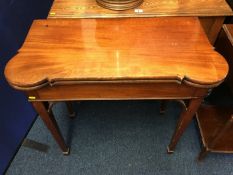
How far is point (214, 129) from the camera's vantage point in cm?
127

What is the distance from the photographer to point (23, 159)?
4.30 ft

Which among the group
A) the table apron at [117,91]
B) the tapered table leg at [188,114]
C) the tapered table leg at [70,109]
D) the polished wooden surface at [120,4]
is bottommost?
the tapered table leg at [70,109]

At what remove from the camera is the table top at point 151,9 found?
1090mm

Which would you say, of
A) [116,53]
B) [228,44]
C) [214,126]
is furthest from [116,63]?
[214,126]

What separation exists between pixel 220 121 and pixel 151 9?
751 millimetres

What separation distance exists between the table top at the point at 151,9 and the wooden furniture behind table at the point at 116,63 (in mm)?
110

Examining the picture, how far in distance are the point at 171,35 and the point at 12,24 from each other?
0.80 metres

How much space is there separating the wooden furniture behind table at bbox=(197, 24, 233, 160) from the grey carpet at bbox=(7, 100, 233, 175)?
12 centimetres

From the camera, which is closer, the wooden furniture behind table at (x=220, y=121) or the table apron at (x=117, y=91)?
the table apron at (x=117, y=91)

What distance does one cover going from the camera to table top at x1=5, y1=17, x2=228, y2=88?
2.57 ft

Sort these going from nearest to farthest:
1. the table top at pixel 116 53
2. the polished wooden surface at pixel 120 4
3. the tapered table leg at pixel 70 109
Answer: the table top at pixel 116 53
the polished wooden surface at pixel 120 4
the tapered table leg at pixel 70 109

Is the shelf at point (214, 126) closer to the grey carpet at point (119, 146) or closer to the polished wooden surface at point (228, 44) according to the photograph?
the grey carpet at point (119, 146)

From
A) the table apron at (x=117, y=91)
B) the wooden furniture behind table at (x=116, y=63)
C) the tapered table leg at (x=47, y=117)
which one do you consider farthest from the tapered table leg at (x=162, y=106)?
the tapered table leg at (x=47, y=117)

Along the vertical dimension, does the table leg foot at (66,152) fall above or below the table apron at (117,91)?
below
